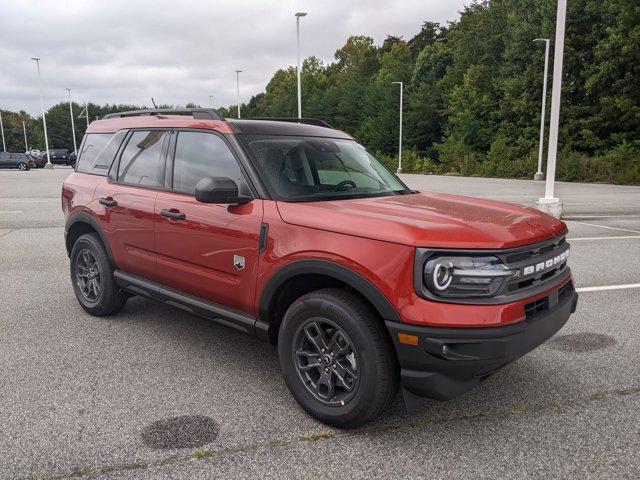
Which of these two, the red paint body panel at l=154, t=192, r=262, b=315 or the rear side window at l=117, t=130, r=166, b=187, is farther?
the rear side window at l=117, t=130, r=166, b=187

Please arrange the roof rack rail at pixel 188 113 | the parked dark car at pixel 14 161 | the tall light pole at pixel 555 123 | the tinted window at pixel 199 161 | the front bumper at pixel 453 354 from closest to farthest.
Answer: the front bumper at pixel 453 354 → the tinted window at pixel 199 161 → the roof rack rail at pixel 188 113 → the tall light pole at pixel 555 123 → the parked dark car at pixel 14 161

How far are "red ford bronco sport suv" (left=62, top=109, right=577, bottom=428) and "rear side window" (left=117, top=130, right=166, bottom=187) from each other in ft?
0.05

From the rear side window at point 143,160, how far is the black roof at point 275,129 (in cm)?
81

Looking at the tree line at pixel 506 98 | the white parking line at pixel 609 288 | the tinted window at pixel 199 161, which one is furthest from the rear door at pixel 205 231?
the tree line at pixel 506 98

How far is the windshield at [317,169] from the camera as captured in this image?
3.57m

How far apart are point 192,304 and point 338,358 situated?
1.33 metres

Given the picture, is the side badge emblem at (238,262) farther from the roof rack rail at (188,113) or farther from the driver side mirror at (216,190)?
the roof rack rail at (188,113)

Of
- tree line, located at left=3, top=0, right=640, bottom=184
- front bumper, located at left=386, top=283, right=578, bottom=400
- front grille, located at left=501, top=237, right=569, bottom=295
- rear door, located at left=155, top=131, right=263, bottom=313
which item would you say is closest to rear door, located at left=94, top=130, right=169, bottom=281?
rear door, located at left=155, top=131, right=263, bottom=313

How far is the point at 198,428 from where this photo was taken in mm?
3092

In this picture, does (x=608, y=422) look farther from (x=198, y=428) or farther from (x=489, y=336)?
(x=198, y=428)

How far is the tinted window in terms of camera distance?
3.73 metres

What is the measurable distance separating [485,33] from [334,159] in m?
53.5

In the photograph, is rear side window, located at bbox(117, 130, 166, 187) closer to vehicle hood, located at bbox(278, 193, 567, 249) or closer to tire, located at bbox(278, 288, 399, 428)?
vehicle hood, located at bbox(278, 193, 567, 249)

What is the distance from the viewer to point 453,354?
2.68 m
